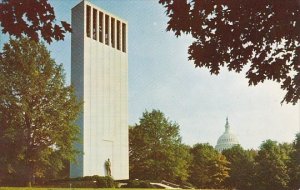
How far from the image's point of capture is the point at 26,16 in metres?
6.30

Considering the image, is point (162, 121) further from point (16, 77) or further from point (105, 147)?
point (16, 77)

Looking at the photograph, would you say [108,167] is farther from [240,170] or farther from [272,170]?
[240,170]

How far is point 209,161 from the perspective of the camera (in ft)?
219

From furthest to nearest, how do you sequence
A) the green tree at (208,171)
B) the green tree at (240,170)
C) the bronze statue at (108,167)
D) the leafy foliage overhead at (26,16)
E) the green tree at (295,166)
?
the green tree at (240,170) < the green tree at (208,171) < the green tree at (295,166) < the bronze statue at (108,167) < the leafy foliage overhead at (26,16)

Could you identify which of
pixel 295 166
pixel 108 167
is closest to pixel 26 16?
pixel 108 167

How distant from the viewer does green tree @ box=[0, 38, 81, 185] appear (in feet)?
96.8

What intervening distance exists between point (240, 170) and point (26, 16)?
66.6 meters

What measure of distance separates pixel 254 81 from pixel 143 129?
50.1 metres

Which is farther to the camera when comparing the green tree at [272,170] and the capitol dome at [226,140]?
the capitol dome at [226,140]

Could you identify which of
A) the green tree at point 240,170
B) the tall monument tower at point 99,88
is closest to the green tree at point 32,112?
the tall monument tower at point 99,88

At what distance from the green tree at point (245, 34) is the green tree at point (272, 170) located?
190 ft

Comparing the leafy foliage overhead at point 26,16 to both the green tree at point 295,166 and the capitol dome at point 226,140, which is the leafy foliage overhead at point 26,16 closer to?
the green tree at point 295,166

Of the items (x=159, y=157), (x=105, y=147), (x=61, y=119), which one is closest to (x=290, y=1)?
(x=61, y=119)

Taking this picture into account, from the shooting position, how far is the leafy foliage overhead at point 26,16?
6.20 metres
